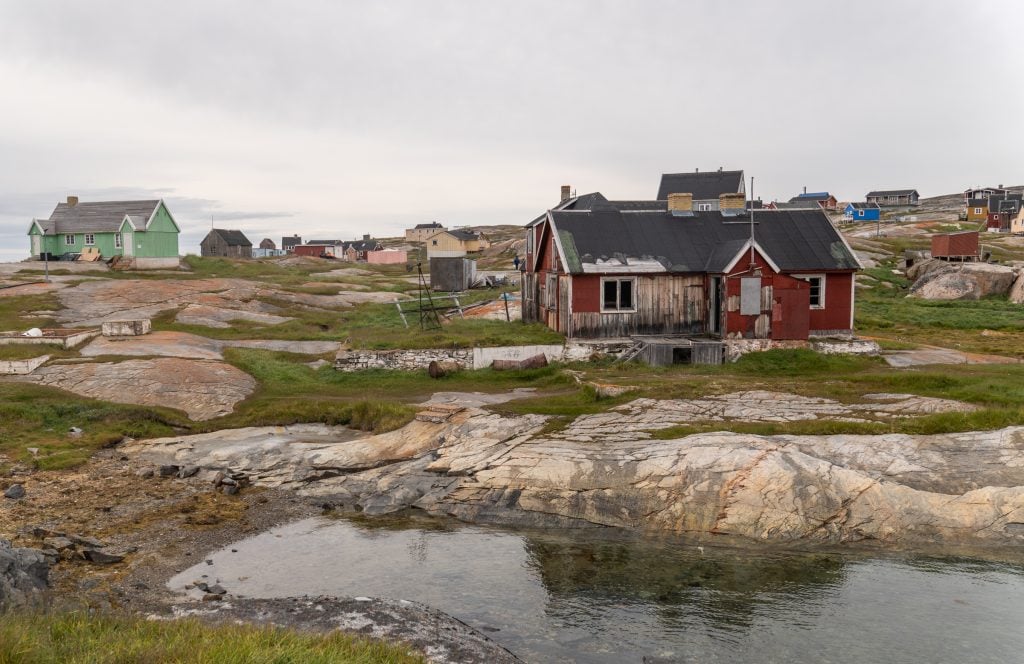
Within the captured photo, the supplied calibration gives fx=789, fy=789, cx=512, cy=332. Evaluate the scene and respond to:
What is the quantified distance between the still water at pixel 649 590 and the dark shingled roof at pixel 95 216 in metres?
58.6

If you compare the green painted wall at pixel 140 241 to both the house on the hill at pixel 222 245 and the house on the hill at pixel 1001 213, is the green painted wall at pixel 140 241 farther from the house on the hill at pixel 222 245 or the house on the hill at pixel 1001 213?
the house on the hill at pixel 1001 213

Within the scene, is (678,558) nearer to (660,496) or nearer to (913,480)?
(660,496)

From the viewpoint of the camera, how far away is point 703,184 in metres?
81.9

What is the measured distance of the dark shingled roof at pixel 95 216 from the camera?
224 feet

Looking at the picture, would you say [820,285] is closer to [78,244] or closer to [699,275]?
[699,275]

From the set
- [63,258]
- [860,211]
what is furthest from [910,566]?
[860,211]

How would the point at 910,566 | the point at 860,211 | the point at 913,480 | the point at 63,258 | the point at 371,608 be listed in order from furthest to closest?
the point at 860,211
the point at 63,258
the point at 913,480
the point at 910,566
the point at 371,608

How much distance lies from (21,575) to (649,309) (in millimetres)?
25121

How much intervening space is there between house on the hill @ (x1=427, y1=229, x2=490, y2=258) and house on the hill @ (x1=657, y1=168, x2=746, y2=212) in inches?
1853

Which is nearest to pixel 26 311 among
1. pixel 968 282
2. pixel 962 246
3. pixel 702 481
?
pixel 702 481

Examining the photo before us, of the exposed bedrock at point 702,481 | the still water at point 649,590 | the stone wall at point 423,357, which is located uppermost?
the stone wall at point 423,357

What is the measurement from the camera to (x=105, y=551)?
16.7 m

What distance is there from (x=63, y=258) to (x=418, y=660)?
231 feet

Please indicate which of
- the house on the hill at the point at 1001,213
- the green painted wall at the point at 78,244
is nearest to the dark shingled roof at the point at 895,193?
the house on the hill at the point at 1001,213
